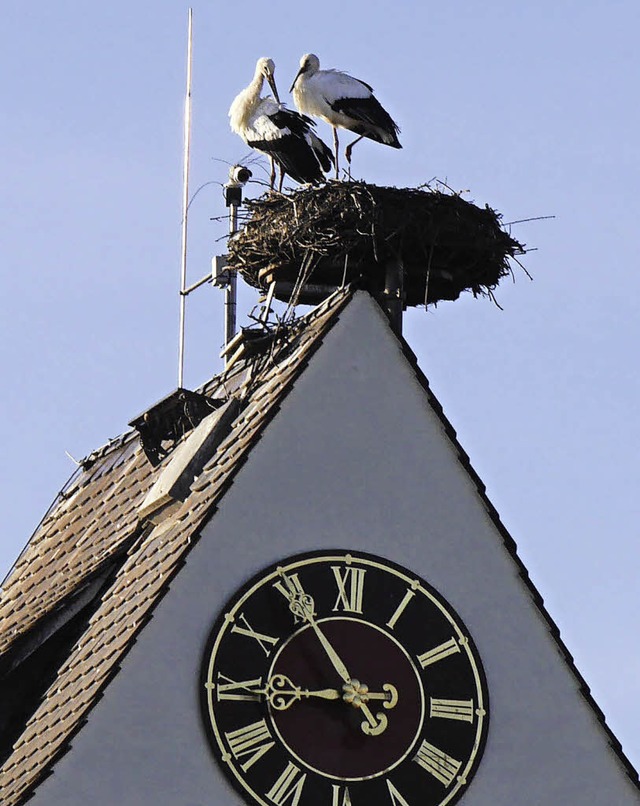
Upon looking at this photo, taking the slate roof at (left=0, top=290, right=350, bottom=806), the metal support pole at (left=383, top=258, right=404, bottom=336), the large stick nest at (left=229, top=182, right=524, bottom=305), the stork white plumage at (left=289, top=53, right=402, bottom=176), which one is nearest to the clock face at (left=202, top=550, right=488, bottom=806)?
the slate roof at (left=0, top=290, right=350, bottom=806)

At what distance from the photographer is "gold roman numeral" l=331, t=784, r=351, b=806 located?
63.1 feet

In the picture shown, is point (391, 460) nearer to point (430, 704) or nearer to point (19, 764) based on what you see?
point (430, 704)

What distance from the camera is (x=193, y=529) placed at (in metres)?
19.8

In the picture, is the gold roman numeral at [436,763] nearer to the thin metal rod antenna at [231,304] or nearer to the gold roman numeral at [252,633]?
the gold roman numeral at [252,633]

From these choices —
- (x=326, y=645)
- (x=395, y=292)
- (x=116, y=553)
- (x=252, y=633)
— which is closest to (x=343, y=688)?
(x=326, y=645)

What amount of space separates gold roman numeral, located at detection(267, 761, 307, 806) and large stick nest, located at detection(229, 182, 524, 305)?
3.90 meters

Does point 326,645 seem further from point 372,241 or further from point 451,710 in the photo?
point 372,241

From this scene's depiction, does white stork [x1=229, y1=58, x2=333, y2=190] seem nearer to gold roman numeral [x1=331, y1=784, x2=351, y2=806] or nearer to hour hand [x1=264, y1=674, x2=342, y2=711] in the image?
hour hand [x1=264, y1=674, x2=342, y2=711]

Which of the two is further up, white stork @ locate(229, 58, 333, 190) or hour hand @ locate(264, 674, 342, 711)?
white stork @ locate(229, 58, 333, 190)

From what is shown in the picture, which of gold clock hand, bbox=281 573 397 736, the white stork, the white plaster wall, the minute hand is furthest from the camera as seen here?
the white stork

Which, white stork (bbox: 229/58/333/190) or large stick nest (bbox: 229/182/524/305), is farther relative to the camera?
white stork (bbox: 229/58/333/190)

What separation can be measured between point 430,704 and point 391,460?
1.62 m

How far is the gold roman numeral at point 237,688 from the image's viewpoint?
19.3 metres

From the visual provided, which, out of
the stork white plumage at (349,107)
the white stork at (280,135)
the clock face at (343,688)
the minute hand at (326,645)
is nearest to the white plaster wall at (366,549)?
the clock face at (343,688)
